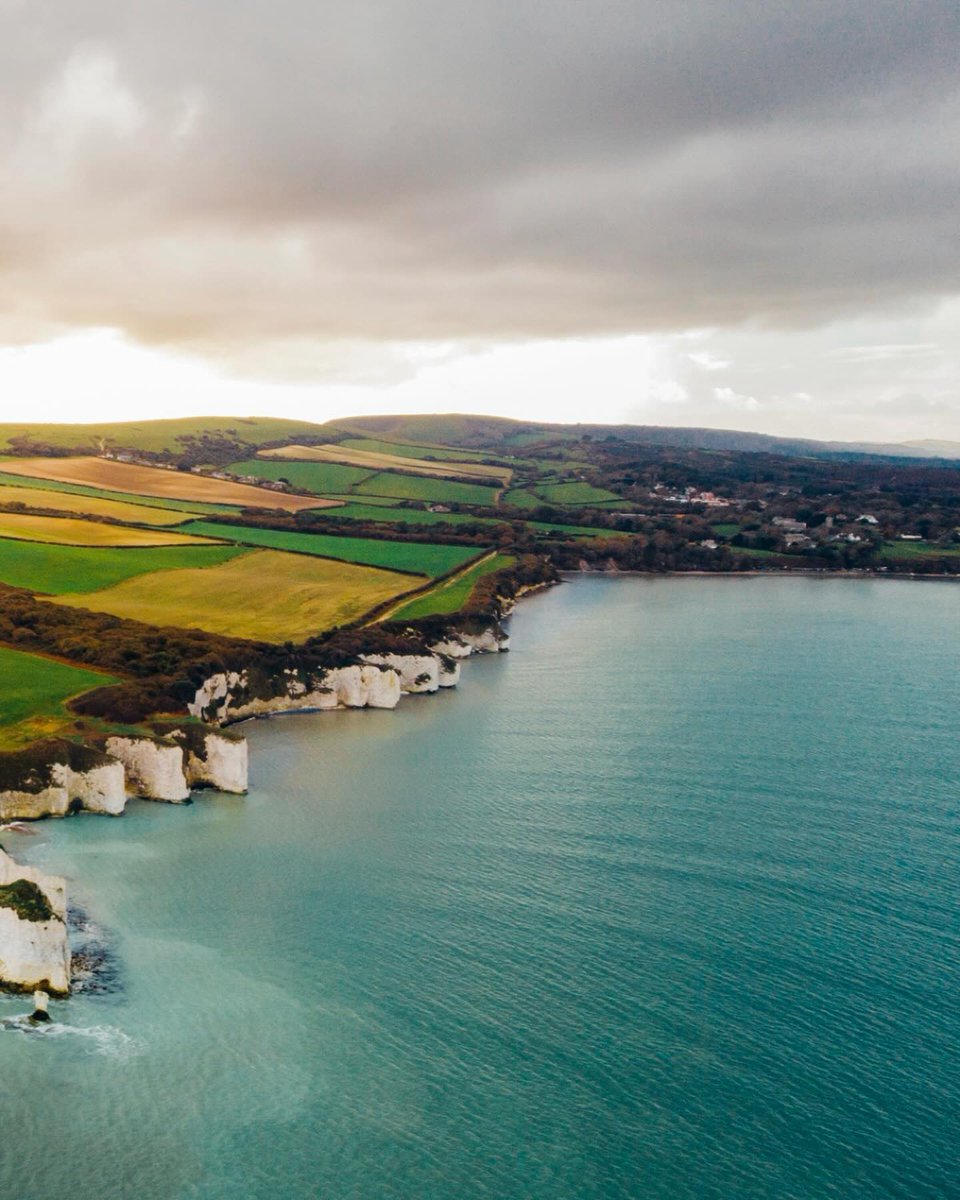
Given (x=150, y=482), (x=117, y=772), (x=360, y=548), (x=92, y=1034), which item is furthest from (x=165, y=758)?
(x=150, y=482)

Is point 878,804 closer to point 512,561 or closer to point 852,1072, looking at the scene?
point 852,1072

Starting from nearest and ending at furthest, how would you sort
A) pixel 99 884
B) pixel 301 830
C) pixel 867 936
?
1. pixel 867 936
2. pixel 99 884
3. pixel 301 830

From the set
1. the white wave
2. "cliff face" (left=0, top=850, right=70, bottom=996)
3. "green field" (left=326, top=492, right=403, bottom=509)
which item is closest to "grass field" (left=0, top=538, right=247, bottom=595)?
Result: "cliff face" (left=0, top=850, right=70, bottom=996)

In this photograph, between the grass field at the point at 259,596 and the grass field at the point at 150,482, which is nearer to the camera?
the grass field at the point at 259,596

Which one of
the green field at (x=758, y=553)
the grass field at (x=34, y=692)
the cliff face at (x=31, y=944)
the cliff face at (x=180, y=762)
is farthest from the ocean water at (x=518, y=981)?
the green field at (x=758, y=553)

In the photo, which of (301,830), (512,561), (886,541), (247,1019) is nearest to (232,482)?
(512,561)

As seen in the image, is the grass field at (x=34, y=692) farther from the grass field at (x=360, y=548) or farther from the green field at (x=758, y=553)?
the green field at (x=758, y=553)
